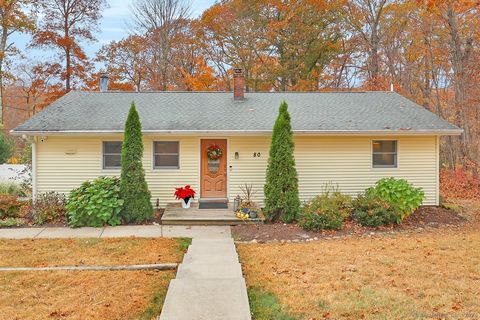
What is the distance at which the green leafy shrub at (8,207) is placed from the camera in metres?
10.4

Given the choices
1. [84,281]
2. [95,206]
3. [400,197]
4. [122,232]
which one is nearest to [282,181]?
[400,197]

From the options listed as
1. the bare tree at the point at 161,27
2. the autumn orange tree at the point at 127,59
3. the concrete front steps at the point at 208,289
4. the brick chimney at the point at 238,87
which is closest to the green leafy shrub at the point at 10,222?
the concrete front steps at the point at 208,289

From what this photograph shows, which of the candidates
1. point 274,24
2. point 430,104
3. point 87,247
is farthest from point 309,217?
point 430,104

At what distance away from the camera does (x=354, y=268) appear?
636 centimetres

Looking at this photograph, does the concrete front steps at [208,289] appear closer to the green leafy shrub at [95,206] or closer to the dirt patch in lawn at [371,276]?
the dirt patch in lawn at [371,276]

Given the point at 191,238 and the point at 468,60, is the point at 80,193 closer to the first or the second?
the point at 191,238

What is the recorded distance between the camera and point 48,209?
10.3 metres

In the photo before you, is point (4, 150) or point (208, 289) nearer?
point (208, 289)

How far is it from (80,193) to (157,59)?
16.3 metres

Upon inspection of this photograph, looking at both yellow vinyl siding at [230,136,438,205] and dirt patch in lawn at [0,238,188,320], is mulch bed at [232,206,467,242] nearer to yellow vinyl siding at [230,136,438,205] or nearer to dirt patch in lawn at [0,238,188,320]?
yellow vinyl siding at [230,136,438,205]

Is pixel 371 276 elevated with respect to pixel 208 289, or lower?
lower

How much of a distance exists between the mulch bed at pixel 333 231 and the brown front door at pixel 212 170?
214cm

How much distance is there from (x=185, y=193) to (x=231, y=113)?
10.1 ft

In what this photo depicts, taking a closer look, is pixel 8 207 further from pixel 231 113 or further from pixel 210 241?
pixel 231 113
